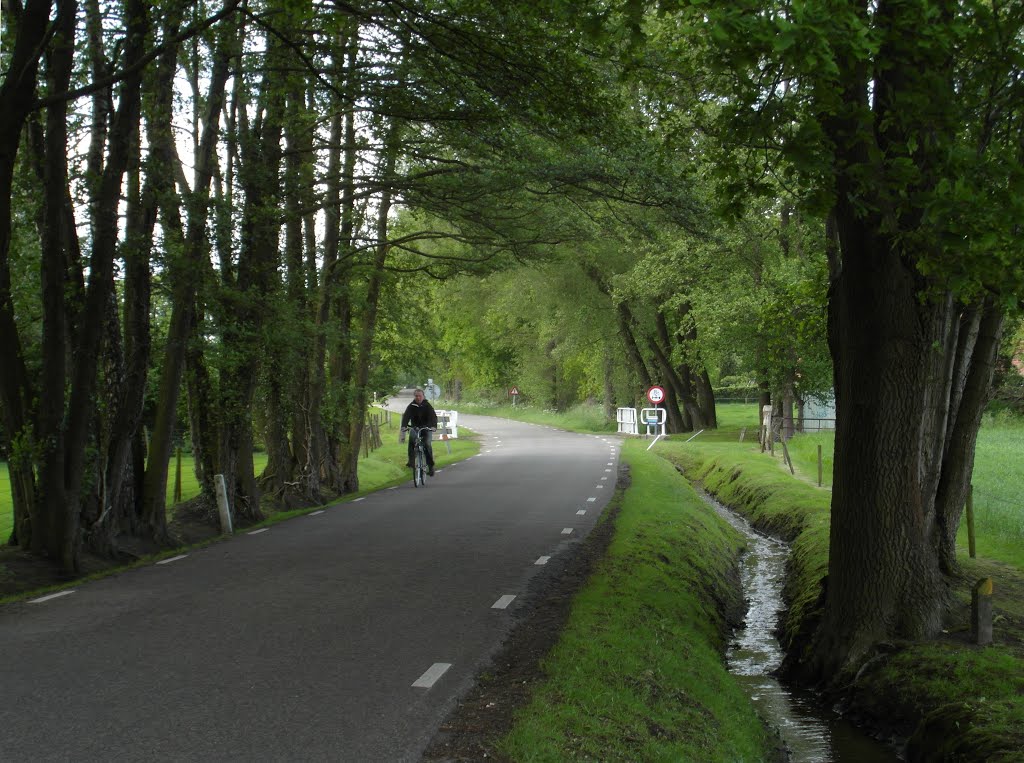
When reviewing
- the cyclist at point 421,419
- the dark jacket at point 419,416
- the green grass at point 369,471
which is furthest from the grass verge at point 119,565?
the dark jacket at point 419,416

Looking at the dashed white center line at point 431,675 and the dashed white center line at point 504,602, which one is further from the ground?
the dashed white center line at point 431,675

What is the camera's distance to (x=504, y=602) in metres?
9.70

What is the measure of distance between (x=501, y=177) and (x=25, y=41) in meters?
7.51

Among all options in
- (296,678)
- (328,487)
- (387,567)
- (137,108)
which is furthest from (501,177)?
(296,678)

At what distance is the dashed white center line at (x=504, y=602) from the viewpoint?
9493 mm

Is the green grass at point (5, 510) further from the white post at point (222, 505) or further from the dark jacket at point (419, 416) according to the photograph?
the dark jacket at point (419, 416)

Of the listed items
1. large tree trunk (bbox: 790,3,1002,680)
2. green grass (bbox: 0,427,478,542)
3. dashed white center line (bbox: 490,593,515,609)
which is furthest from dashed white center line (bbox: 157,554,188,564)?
large tree trunk (bbox: 790,3,1002,680)

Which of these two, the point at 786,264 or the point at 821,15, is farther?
the point at 786,264

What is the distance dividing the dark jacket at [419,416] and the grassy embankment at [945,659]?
7.46 m

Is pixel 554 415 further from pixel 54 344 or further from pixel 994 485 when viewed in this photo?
pixel 54 344

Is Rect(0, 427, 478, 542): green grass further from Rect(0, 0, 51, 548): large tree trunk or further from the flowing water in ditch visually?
the flowing water in ditch

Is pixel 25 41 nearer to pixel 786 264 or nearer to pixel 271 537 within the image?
pixel 271 537

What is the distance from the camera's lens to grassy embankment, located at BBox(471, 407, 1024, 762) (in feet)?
22.5

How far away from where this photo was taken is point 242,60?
14.9 meters
